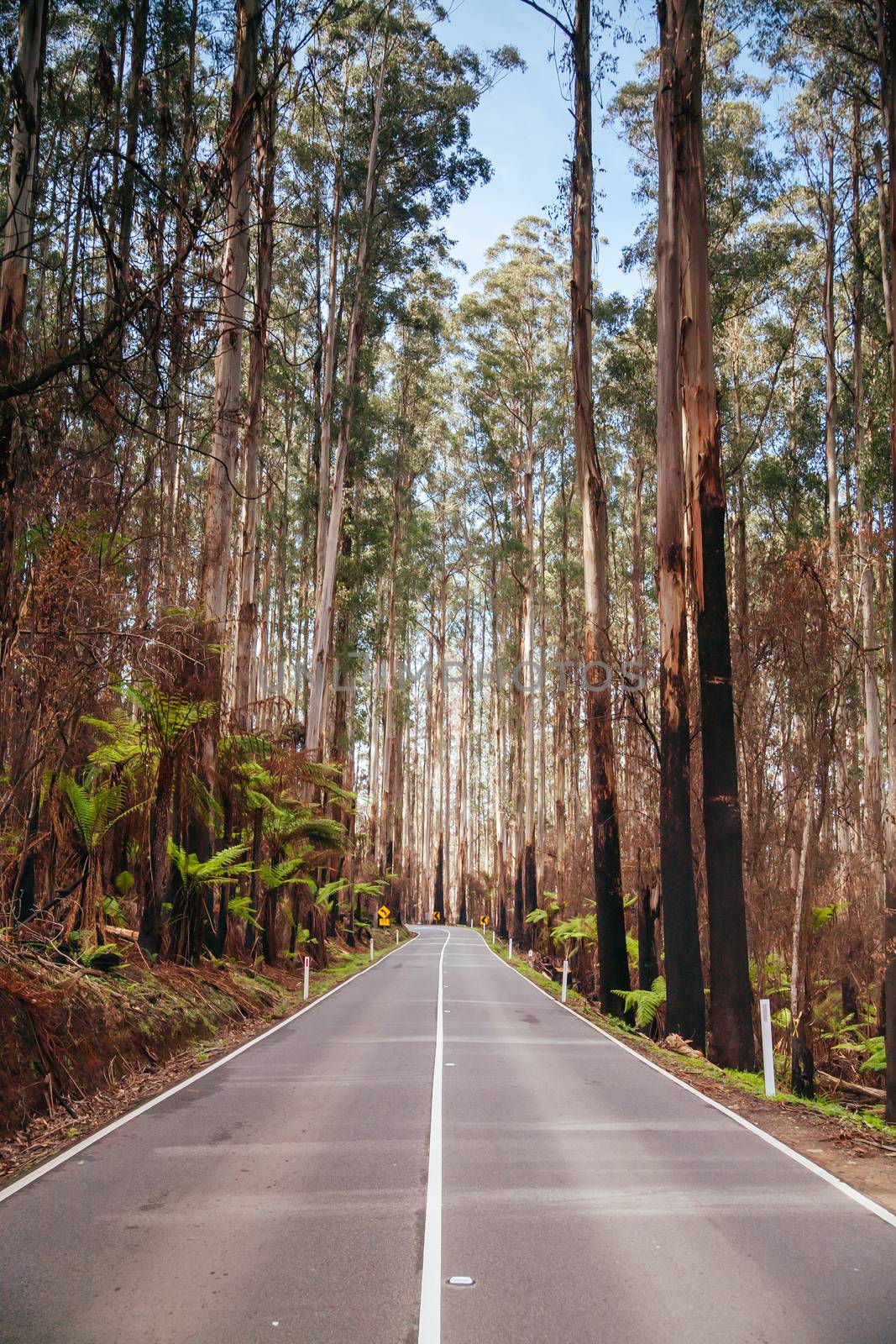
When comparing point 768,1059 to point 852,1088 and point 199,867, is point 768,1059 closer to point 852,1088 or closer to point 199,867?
point 852,1088

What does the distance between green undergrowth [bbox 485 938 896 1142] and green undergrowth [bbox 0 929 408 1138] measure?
566cm

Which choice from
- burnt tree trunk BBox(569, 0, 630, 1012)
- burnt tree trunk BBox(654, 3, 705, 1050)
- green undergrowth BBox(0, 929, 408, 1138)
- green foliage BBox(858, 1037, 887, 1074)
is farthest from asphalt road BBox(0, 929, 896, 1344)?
burnt tree trunk BBox(569, 0, 630, 1012)

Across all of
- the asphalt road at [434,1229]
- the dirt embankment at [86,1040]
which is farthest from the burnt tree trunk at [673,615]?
the dirt embankment at [86,1040]

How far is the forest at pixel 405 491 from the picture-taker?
8.30m

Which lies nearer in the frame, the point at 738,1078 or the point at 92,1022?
the point at 92,1022

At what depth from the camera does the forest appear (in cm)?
830

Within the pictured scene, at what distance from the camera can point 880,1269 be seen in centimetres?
537

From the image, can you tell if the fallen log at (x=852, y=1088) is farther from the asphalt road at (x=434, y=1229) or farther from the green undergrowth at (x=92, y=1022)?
the green undergrowth at (x=92, y=1022)

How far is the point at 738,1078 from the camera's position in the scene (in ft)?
41.9

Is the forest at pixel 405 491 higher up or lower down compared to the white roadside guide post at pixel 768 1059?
higher up

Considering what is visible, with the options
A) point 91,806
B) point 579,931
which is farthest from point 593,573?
point 579,931

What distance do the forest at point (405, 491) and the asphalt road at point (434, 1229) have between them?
266 cm

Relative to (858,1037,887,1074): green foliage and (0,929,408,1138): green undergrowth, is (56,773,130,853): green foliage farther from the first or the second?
(858,1037,887,1074): green foliage

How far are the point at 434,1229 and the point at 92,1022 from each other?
5484mm
